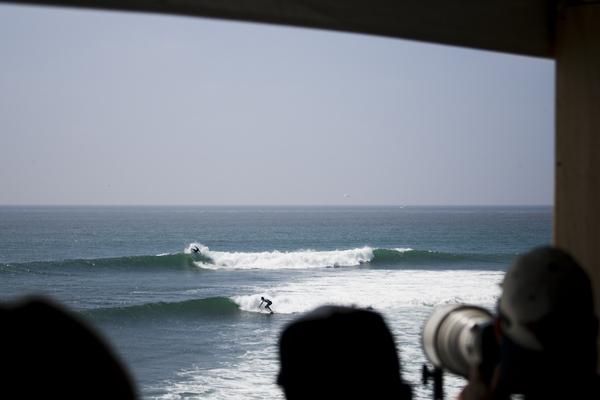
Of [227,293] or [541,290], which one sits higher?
[541,290]

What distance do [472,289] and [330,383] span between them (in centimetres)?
1882

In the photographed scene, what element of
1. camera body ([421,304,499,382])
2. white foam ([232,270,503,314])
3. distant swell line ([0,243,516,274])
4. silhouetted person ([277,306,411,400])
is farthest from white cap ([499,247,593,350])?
distant swell line ([0,243,516,274])

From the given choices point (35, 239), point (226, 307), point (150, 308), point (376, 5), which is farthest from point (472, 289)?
point (35, 239)

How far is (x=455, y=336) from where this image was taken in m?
1.07

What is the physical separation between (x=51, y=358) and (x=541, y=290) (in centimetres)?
64

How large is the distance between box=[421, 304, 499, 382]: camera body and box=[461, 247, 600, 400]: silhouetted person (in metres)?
0.06

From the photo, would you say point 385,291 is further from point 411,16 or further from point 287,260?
point 411,16

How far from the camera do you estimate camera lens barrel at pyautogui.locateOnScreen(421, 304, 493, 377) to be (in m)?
1.02

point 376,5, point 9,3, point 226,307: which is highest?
point 376,5

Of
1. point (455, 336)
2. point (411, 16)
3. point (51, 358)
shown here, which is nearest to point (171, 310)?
point (411, 16)

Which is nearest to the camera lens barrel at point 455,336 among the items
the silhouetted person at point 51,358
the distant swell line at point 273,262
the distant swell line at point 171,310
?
the silhouetted person at point 51,358

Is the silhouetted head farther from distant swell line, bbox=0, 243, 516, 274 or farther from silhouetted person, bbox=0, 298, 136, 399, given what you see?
distant swell line, bbox=0, 243, 516, 274

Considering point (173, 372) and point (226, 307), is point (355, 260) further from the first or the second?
point (173, 372)

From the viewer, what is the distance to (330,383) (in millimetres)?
685
